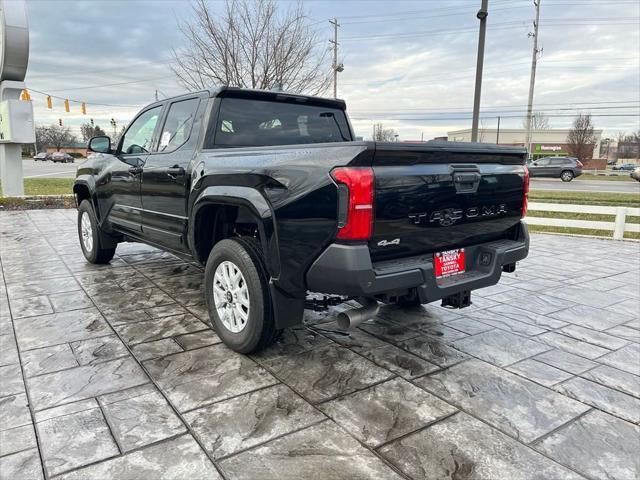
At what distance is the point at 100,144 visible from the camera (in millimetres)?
5371

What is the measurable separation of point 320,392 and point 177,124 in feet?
9.10

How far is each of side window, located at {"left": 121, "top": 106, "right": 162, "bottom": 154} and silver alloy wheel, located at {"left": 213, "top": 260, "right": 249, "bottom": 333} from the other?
193cm

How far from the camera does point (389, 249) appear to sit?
9.21 feet

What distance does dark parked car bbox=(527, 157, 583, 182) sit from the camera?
30.4 meters

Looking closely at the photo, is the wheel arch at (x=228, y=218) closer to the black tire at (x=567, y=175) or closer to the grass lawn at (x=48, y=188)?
A: the grass lawn at (x=48, y=188)

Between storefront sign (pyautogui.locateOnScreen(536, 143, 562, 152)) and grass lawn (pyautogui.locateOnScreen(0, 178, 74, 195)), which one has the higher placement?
storefront sign (pyautogui.locateOnScreen(536, 143, 562, 152))

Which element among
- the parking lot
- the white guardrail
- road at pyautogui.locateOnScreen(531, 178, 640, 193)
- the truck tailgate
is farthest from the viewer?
road at pyautogui.locateOnScreen(531, 178, 640, 193)

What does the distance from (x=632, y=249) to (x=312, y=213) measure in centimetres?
780

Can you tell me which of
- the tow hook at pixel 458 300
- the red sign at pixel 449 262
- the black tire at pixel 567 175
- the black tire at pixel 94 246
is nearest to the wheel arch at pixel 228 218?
the red sign at pixel 449 262

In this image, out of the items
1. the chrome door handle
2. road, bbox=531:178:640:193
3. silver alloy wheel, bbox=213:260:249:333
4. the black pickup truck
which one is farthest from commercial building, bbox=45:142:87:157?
silver alloy wheel, bbox=213:260:249:333

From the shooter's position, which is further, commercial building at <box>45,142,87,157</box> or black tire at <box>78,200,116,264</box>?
commercial building at <box>45,142,87,157</box>

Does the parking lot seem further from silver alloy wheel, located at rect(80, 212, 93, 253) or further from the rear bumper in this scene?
silver alloy wheel, located at rect(80, 212, 93, 253)

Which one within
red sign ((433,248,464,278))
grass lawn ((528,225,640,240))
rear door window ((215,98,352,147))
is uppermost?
rear door window ((215,98,352,147))

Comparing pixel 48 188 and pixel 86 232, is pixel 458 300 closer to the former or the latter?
pixel 86 232
